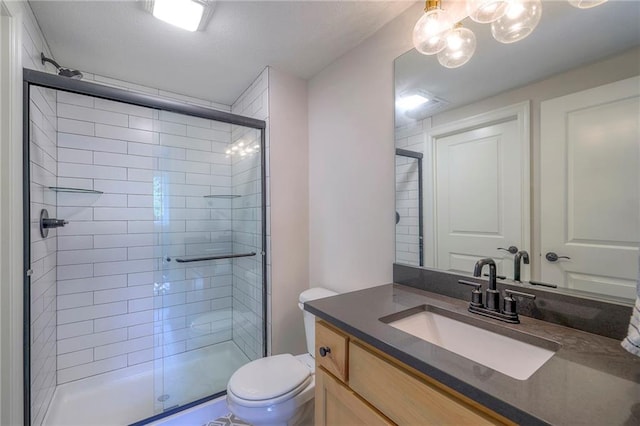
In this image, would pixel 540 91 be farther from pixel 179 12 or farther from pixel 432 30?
pixel 179 12

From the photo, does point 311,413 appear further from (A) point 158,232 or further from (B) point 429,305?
(A) point 158,232

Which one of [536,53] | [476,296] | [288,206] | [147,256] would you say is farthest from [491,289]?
[147,256]

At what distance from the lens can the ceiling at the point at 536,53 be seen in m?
0.82

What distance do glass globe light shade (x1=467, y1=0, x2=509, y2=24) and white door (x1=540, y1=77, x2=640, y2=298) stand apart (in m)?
0.39

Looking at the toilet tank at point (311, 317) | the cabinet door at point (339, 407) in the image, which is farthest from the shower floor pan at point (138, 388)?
the cabinet door at point (339, 407)

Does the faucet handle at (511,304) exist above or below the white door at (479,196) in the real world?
below

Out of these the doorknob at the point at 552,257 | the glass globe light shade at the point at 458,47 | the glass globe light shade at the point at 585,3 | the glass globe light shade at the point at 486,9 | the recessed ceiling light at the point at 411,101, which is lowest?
the doorknob at the point at 552,257

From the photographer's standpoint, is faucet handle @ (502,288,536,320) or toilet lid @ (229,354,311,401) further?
toilet lid @ (229,354,311,401)

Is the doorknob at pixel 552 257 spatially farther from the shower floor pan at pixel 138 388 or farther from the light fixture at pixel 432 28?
the shower floor pan at pixel 138 388

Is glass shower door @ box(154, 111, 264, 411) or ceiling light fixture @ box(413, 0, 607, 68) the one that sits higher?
ceiling light fixture @ box(413, 0, 607, 68)

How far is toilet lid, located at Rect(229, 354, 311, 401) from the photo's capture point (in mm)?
1264

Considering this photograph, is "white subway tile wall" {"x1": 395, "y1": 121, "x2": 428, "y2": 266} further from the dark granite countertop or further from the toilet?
the toilet

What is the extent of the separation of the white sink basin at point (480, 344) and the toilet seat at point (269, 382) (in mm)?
683

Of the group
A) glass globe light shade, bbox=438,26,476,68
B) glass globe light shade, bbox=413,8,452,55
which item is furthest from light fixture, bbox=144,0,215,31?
glass globe light shade, bbox=438,26,476,68
